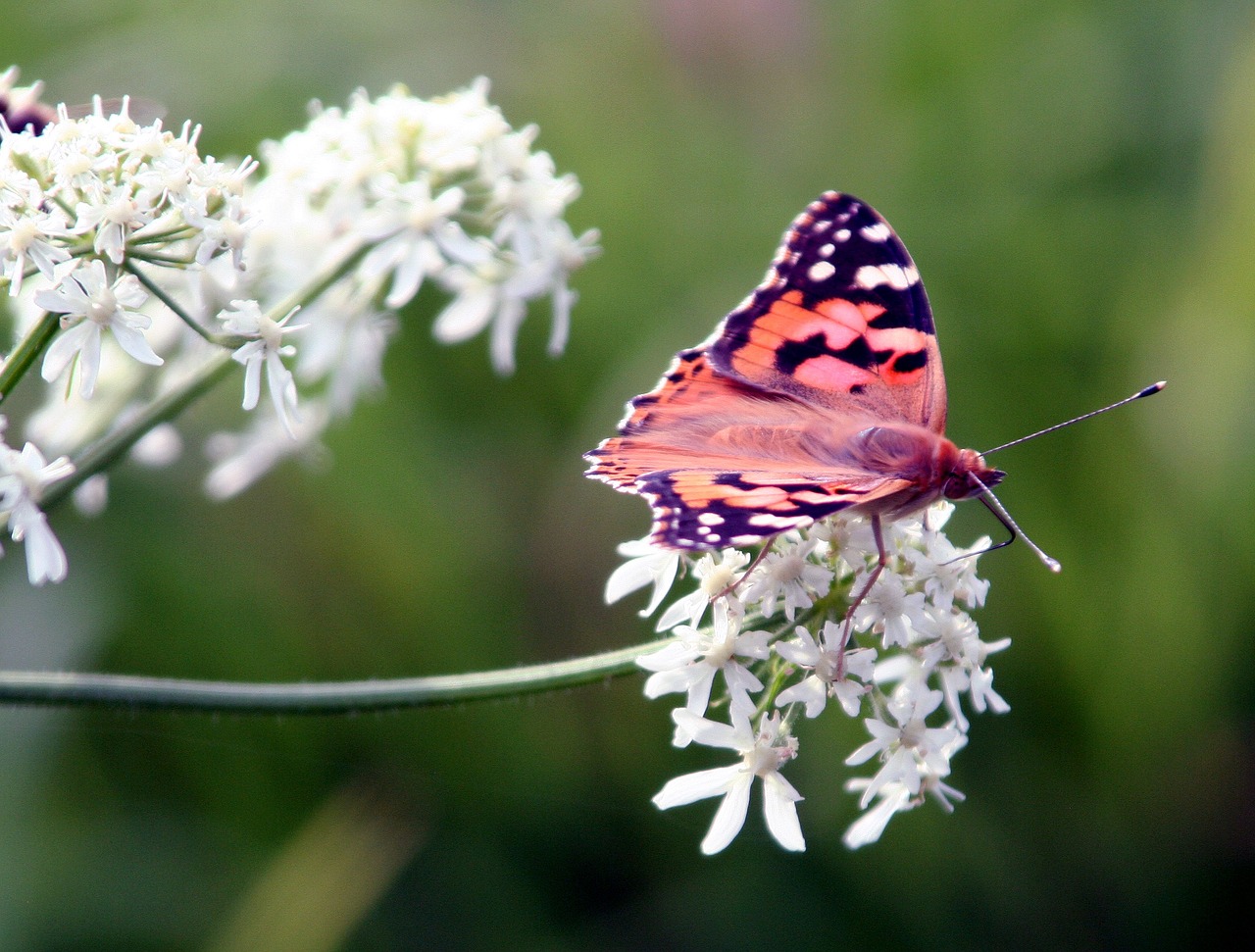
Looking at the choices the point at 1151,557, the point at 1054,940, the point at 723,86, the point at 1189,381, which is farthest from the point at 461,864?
the point at 723,86

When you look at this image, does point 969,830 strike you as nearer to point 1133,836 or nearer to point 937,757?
point 1133,836

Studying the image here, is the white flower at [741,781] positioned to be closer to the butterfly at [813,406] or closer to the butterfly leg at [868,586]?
the butterfly leg at [868,586]

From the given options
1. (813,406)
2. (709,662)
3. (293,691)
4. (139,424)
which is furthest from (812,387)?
(139,424)

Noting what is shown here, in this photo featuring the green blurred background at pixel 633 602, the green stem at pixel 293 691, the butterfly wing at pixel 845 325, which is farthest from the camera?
the green blurred background at pixel 633 602

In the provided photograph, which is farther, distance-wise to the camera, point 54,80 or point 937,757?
point 54,80

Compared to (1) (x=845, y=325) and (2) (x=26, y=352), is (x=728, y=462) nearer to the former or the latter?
(1) (x=845, y=325)

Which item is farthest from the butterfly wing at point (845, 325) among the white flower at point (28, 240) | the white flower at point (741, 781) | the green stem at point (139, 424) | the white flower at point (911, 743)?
the white flower at point (28, 240)
